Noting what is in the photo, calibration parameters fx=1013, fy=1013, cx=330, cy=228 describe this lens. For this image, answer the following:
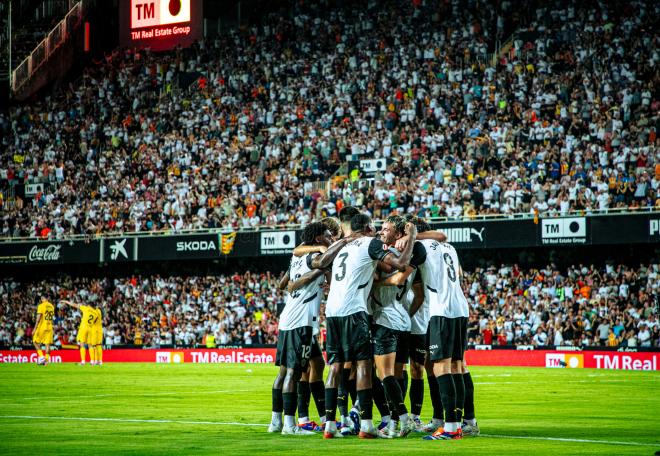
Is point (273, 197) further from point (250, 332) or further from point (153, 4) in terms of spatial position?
point (153, 4)

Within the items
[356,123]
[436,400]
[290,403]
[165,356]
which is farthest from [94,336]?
[436,400]

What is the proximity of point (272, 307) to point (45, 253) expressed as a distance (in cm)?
1236

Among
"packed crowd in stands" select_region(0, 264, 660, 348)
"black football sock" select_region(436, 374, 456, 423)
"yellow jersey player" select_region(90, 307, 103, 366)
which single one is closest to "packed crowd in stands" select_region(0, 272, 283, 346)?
Answer: "packed crowd in stands" select_region(0, 264, 660, 348)

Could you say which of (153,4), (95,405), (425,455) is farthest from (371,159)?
(425,455)

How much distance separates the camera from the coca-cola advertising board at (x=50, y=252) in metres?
46.0

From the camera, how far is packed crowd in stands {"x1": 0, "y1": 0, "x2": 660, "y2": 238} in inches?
1464

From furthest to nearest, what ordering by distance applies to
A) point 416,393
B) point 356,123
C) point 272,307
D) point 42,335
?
point 356,123
point 272,307
point 42,335
point 416,393

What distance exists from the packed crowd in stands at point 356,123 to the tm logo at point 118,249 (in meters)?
1.10

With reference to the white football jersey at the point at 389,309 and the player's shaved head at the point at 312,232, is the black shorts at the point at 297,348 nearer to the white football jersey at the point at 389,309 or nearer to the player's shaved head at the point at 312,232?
the white football jersey at the point at 389,309

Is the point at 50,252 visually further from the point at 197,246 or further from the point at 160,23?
the point at 160,23

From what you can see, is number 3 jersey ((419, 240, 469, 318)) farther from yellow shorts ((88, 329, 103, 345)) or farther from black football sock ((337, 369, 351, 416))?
yellow shorts ((88, 329, 103, 345))

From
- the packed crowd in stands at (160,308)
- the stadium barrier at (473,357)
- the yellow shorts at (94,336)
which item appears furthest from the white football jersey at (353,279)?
the packed crowd in stands at (160,308)

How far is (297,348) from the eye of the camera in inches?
494

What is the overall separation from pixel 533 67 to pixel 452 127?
13.2 ft
